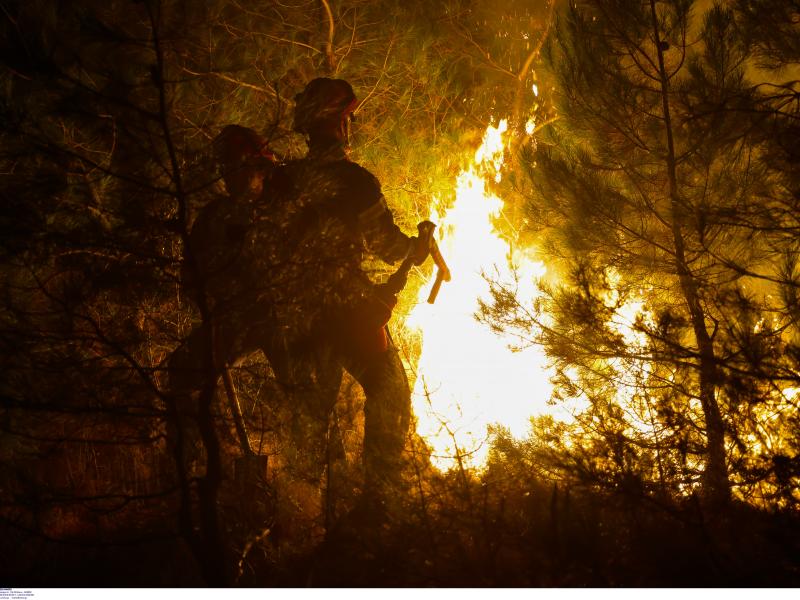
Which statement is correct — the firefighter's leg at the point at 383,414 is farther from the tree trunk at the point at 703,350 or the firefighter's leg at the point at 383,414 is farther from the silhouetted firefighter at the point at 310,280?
the tree trunk at the point at 703,350

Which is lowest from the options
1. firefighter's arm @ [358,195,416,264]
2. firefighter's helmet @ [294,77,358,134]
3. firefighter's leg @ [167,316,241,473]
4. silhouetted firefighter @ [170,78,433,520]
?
A: firefighter's leg @ [167,316,241,473]

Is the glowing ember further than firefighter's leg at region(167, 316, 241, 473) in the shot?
Yes

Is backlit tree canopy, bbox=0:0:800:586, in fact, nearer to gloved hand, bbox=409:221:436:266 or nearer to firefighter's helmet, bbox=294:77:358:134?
firefighter's helmet, bbox=294:77:358:134

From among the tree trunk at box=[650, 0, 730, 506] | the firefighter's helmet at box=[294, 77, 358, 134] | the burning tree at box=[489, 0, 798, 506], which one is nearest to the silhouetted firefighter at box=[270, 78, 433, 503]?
the firefighter's helmet at box=[294, 77, 358, 134]

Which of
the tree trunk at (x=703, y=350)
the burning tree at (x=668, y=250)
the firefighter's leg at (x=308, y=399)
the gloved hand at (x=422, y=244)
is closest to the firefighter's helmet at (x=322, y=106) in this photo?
the gloved hand at (x=422, y=244)

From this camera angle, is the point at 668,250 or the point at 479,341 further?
the point at 479,341

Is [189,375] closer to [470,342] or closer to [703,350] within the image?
[470,342]

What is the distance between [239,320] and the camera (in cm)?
246

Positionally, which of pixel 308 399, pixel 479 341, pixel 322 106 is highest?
pixel 322 106

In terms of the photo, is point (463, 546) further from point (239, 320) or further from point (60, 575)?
point (60, 575)

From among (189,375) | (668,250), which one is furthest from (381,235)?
(668,250)

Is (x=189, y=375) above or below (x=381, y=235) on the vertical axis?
below

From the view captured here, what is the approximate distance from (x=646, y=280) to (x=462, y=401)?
5.49 ft

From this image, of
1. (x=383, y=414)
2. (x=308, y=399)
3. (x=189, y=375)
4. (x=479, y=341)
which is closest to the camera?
(x=189, y=375)
